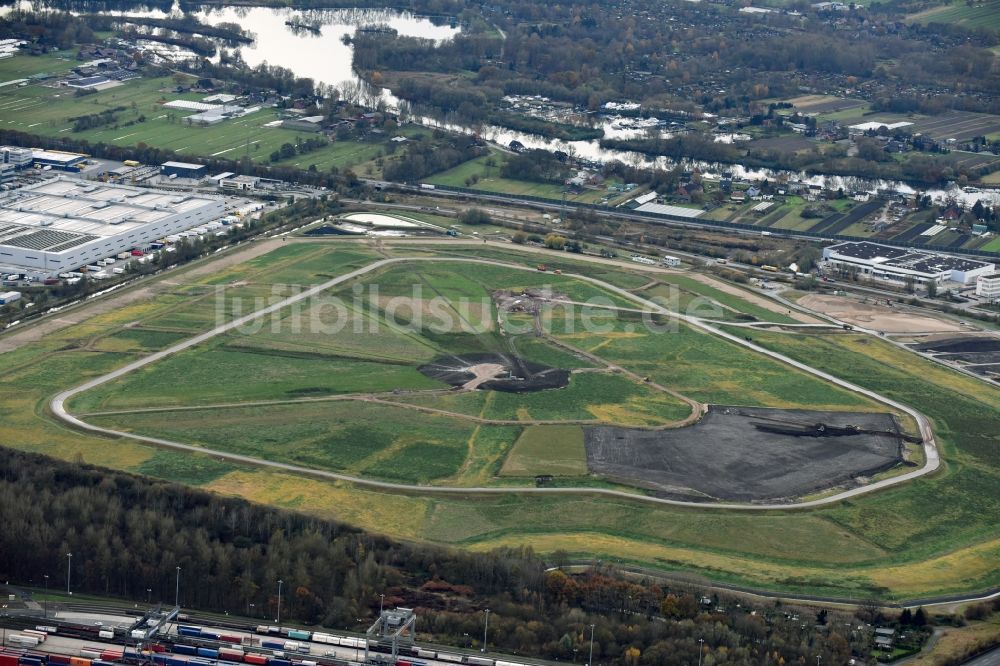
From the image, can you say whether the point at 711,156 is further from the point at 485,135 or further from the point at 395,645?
the point at 395,645

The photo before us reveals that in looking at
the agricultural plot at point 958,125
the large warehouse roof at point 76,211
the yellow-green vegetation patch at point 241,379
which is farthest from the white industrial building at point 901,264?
the large warehouse roof at point 76,211

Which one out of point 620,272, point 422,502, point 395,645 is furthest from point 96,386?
point 620,272

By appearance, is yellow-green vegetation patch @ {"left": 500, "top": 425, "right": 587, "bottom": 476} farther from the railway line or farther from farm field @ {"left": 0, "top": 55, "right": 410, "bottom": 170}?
farm field @ {"left": 0, "top": 55, "right": 410, "bottom": 170}

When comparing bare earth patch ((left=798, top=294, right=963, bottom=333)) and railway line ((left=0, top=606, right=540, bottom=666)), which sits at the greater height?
bare earth patch ((left=798, top=294, right=963, bottom=333))

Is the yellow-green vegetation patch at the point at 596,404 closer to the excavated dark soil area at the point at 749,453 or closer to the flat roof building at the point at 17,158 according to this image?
the excavated dark soil area at the point at 749,453

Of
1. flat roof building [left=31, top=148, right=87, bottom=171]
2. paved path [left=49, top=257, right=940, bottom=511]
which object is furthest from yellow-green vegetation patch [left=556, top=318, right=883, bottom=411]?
flat roof building [left=31, top=148, right=87, bottom=171]
